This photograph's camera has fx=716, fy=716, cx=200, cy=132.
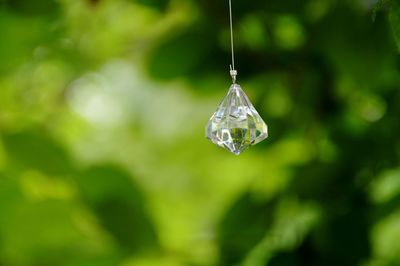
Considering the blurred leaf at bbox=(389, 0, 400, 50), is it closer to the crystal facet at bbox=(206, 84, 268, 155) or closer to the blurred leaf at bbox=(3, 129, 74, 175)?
the crystal facet at bbox=(206, 84, 268, 155)

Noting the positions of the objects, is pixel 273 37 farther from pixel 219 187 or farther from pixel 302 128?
pixel 219 187

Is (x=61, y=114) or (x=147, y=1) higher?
(x=61, y=114)

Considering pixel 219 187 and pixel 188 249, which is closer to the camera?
pixel 188 249

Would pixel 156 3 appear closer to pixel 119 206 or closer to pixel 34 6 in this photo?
pixel 34 6

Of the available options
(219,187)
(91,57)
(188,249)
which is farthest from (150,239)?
(219,187)

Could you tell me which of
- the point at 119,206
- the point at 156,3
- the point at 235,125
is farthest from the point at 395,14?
the point at 119,206

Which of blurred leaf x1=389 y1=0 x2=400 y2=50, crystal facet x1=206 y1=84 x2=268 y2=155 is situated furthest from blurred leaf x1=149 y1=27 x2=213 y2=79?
blurred leaf x1=389 y1=0 x2=400 y2=50

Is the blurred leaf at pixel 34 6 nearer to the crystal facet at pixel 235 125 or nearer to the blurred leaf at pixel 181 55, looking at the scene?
the blurred leaf at pixel 181 55
